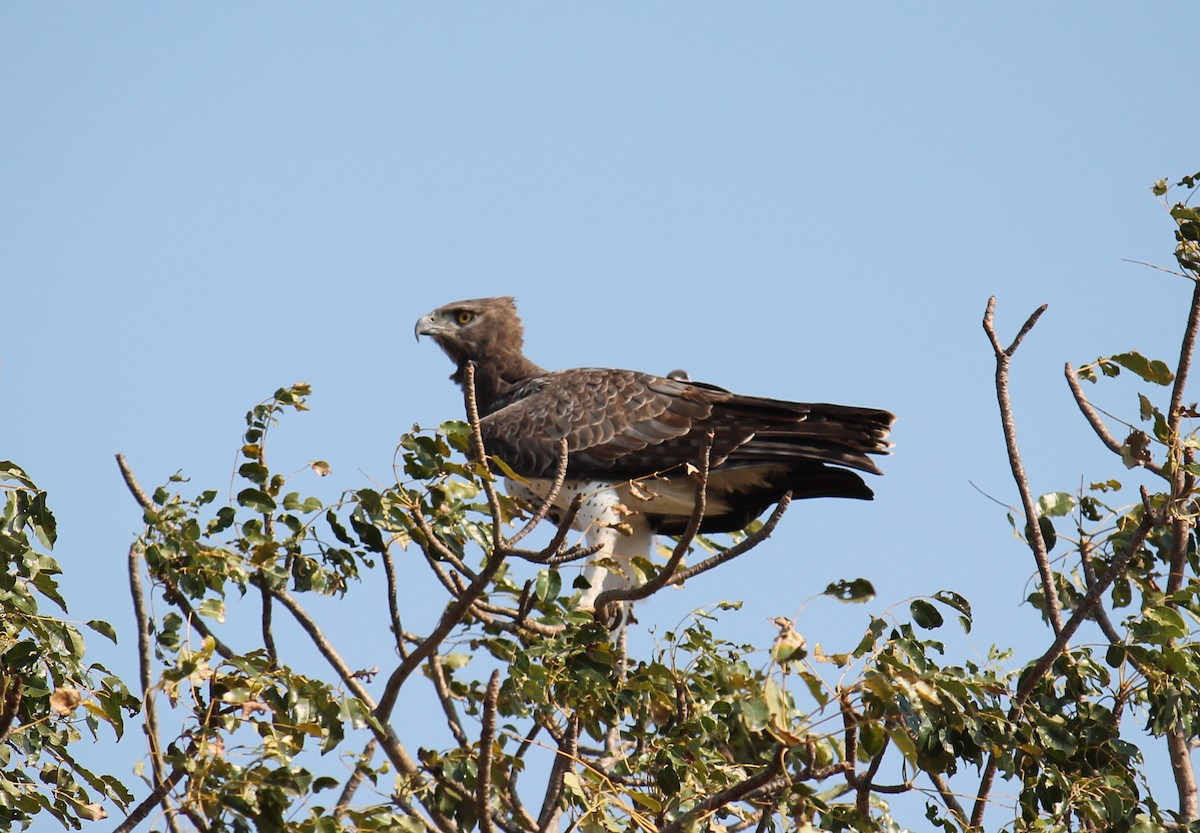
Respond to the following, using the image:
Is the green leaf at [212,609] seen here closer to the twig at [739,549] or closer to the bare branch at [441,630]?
the bare branch at [441,630]

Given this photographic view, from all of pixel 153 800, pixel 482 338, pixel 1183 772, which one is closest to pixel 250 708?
pixel 153 800

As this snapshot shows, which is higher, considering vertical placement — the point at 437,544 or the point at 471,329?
the point at 471,329

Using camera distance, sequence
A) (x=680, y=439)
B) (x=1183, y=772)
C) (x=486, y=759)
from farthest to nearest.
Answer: (x=680, y=439) < (x=1183, y=772) < (x=486, y=759)

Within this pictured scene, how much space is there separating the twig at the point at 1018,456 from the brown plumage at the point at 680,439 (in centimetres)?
235

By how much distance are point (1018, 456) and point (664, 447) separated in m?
3.25

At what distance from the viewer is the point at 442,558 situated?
4.65 metres

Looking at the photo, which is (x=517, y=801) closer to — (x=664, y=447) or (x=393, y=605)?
(x=393, y=605)

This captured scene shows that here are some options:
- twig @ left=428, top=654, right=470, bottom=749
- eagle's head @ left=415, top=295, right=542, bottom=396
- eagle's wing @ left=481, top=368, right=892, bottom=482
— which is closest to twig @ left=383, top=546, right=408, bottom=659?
twig @ left=428, top=654, right=470, bottom=749

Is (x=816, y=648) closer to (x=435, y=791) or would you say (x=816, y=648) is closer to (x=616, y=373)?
(x=435, y=791)

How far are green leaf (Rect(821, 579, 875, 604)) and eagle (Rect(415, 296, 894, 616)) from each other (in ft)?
9.81

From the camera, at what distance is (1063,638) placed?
4.50m

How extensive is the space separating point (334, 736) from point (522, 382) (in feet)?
16.5

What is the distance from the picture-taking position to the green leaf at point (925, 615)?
431cm

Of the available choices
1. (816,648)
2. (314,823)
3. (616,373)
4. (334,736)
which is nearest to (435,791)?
(334,736)
